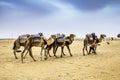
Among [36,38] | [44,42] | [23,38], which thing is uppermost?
[36,38]

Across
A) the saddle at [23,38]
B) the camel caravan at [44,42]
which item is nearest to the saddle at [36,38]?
the camel caravan at [44,42]

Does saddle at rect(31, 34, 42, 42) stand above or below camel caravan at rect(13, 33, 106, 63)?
above

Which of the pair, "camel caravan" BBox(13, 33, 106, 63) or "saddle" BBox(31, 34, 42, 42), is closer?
"saddle" BBox(31, 34, 42, 42)

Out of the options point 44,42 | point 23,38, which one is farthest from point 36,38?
point 23,38

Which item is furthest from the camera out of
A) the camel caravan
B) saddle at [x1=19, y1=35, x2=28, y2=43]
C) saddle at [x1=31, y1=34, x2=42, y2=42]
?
saddle at [x1=19, y1=35, x2=28, y2=43]

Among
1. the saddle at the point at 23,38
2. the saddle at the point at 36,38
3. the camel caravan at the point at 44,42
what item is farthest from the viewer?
the saddle at the point at 23,38

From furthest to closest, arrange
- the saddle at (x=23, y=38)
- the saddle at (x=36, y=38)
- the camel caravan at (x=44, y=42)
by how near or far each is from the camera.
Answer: the saddle at (x=23, y=38), the camel caravan at (x=44, y=42), the saddle at (x=36, y=38)

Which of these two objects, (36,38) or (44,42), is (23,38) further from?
(36,38)

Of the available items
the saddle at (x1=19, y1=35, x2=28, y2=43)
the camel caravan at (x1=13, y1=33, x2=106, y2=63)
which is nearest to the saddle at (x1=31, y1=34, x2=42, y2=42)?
the camel caravan at (x1=13, y1=33, x2=106, y2=63)

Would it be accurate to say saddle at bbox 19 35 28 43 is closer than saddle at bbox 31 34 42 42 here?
No

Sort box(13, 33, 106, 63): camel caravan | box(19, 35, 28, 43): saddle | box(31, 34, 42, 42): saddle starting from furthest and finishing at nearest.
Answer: box(19, 35, 28, 43): saddle, box(13, 33, 106, 63): camel caravan, box(31, 34, 42, 42): saddle

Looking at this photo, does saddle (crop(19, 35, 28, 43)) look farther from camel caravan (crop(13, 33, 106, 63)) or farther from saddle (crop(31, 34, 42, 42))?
saddle (crop(31, 34, 42, 42))

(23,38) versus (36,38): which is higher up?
(36,38)

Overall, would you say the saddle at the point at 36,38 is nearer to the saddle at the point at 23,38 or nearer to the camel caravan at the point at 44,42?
the camel caravan at the point at 44,42
